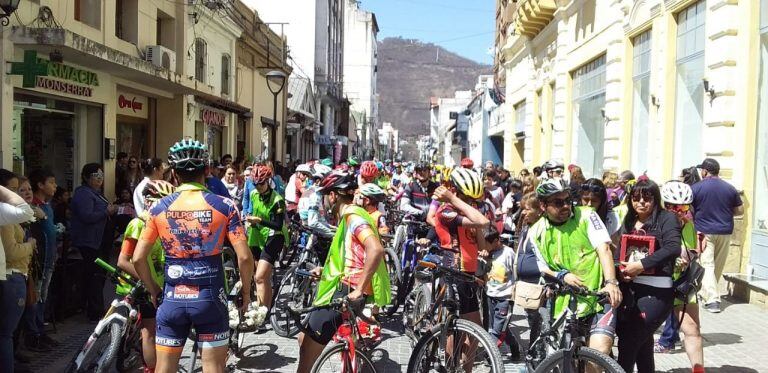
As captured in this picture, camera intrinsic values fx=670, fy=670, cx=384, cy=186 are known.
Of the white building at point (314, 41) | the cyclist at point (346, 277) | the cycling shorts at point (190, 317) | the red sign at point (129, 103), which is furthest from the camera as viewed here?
the white building at point (314, 41)

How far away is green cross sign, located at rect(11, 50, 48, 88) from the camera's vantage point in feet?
31.5

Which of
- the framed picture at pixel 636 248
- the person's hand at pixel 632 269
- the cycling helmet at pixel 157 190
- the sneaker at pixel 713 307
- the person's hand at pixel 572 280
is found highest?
the cycling helmet at pixel 157 190

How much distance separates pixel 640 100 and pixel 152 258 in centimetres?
A: 1193

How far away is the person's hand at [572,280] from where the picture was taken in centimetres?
449

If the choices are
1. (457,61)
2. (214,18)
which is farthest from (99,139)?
(457,61)

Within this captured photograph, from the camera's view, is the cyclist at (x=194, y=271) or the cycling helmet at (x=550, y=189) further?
the cycling helmet at (x=550, y=189)

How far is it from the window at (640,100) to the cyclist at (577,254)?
31.4 ft

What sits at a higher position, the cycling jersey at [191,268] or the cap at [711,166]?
the cap at [711,166]

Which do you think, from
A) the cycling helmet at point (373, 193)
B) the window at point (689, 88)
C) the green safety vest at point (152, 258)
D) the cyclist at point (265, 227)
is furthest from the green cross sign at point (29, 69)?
the window at point (689, 88)

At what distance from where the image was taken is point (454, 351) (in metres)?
4.79

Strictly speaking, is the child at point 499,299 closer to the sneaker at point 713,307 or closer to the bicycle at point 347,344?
the bicycle at point 347,344

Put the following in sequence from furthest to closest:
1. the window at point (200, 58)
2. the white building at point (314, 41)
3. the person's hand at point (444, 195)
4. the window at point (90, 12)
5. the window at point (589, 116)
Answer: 1. the white building at point (314, 41)
2. the window at point (200, 58)
3. the window at point (589, 116)
4. the window at point (90, 12)
5. the person's hand at point (444, 195)

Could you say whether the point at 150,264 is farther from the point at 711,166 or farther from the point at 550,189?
the point at 711,166

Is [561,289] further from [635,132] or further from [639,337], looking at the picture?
[635,132]
